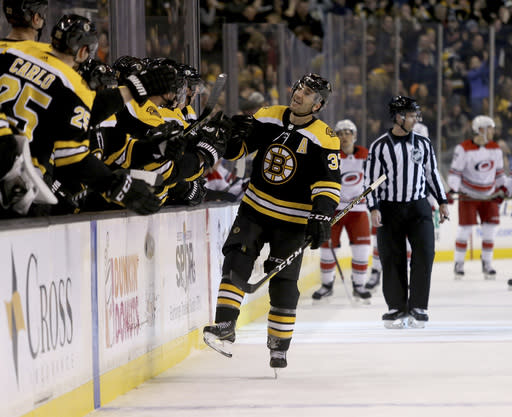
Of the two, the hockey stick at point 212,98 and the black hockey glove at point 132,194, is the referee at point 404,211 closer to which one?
the hockey stick at point 212,98

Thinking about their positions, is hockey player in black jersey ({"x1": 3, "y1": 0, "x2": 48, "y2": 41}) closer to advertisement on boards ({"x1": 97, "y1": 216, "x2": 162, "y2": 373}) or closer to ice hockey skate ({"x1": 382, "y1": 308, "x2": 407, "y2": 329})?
advertisement on boards ({"x1": 97, "y1": 216, "x2": 162, "y2": 373})

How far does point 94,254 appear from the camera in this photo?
13.4ft

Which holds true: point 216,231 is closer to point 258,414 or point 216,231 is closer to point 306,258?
point 258,414

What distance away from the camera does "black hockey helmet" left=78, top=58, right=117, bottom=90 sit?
4.71m

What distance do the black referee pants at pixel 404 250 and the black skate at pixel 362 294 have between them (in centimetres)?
157

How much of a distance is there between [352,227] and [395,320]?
196 cm

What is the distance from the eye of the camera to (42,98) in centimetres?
361

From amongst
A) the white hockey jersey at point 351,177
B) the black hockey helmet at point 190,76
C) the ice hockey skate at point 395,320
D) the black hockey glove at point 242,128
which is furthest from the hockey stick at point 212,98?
the white hockey jersey at point 351,177

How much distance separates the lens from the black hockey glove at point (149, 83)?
395cm

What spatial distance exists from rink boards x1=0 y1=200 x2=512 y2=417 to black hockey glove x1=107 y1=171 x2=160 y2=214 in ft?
0.65

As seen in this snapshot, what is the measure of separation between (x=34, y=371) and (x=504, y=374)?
8.21 ft

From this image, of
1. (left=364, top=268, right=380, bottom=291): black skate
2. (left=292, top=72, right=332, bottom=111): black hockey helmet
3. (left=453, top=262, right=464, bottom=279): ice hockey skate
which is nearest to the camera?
(left=292, top=72, right=332, bottom=111): black hockey helmet

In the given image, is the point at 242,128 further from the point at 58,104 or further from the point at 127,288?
the point at 58,104

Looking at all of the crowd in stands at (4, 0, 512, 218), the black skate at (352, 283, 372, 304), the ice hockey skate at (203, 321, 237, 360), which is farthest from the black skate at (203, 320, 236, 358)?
the crowd in stands at (4, 0, 512, 218)
